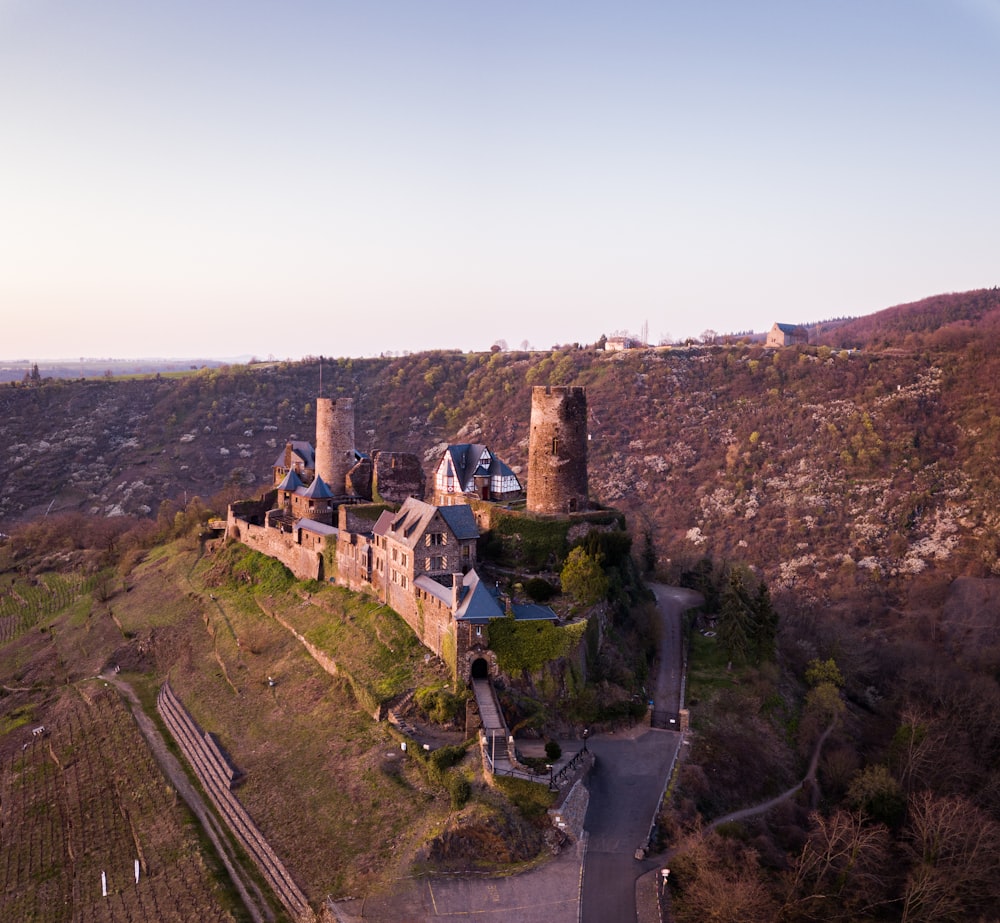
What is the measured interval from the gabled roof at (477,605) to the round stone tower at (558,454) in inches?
409

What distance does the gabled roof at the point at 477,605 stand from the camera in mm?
30663

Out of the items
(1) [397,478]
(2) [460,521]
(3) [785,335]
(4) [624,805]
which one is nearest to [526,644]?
(4) [624,805]

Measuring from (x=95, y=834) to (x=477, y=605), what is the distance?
15.8 meters

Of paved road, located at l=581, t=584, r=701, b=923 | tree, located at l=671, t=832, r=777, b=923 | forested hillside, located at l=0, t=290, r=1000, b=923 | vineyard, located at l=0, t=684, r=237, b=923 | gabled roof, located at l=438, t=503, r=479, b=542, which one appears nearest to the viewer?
tree, located at l=671, t=832, r=777, b=923

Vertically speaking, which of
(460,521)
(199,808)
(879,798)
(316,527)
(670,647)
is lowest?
(879,798)

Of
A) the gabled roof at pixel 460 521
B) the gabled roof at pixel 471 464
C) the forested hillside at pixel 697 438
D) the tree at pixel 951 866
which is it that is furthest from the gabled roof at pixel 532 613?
the forested hillside at pixel 697 438

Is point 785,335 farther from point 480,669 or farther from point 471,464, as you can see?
point 480,669

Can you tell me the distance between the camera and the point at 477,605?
31.0m

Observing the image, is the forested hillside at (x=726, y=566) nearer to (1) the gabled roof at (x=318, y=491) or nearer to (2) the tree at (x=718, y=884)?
(2) the tree at (x=718, y=884)

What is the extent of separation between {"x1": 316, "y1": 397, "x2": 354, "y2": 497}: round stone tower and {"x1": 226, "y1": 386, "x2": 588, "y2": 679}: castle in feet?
0.21

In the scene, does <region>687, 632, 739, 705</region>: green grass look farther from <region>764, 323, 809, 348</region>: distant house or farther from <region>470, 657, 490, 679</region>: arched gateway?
<region>764, 323, 809, 348</region>: distant house

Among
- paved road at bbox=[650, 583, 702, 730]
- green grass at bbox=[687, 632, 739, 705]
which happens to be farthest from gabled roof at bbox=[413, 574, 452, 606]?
green grass at bbox=[687, 632, 739, 705]

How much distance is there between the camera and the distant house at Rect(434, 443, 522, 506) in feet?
147

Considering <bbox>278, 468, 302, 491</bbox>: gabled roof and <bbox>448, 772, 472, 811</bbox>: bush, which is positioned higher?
<bbox>278, 468, 302, 491</bbox>: gabled roof
